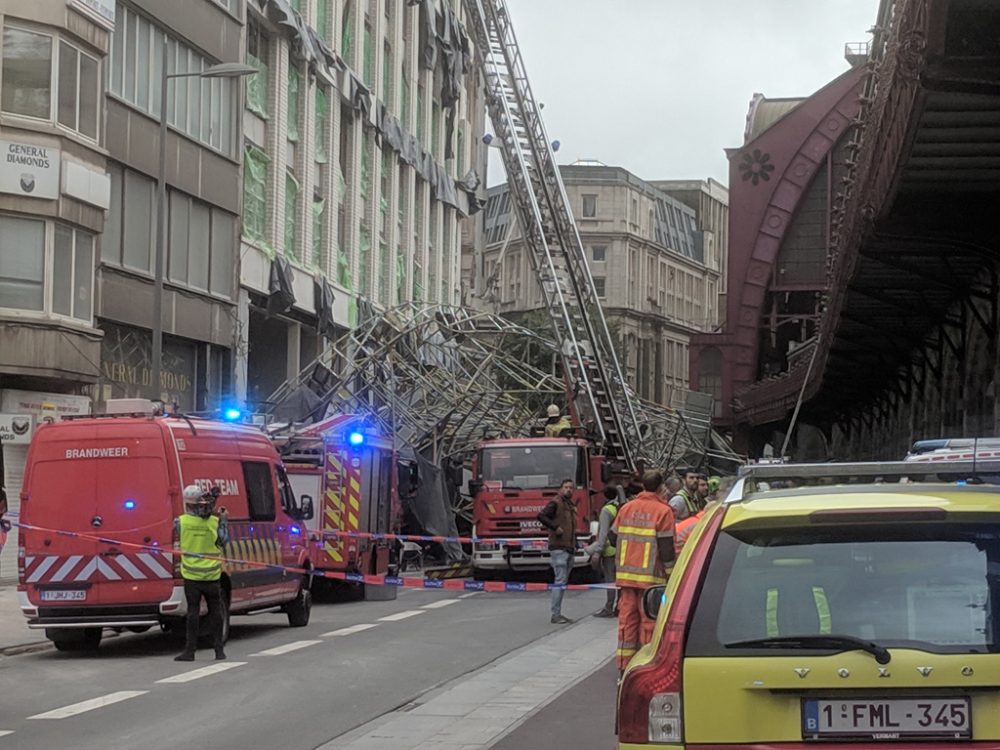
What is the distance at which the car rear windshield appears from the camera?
566 cm

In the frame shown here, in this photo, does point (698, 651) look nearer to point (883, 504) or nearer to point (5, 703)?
point (883, 504)

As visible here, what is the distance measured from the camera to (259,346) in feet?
162

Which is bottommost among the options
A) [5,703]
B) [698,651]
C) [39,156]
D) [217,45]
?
[5,703]

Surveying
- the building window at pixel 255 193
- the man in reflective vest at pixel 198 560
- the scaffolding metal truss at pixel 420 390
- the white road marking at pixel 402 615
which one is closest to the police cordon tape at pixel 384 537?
the white road marking at pixel 402 615

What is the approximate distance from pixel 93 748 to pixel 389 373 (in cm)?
2818

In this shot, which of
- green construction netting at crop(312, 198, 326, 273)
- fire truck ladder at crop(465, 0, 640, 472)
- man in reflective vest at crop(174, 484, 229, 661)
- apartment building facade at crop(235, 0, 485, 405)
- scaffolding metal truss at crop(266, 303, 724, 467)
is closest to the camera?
man in reflective vest at crop(174, 484, 229, 661)

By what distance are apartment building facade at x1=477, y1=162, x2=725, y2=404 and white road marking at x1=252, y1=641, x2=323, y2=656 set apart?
340 feet

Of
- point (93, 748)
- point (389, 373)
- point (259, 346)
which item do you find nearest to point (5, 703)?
point (93, 748)

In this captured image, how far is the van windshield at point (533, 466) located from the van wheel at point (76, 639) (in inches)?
571

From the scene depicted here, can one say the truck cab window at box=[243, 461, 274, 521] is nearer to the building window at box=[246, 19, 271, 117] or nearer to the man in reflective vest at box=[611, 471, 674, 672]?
the man in reflective vest at box=[611, 471, 674, 672]

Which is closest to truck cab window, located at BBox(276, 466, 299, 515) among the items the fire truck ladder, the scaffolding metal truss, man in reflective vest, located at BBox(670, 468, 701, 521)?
man in reflective vest, located at BBox(670, 468, 701, 521)

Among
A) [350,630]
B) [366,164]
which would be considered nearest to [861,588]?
[350,630]

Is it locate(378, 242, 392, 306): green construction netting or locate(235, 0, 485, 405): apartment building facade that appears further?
locate(378, 242, 392, 306): green construction netting

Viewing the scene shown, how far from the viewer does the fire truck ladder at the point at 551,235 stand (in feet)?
129
